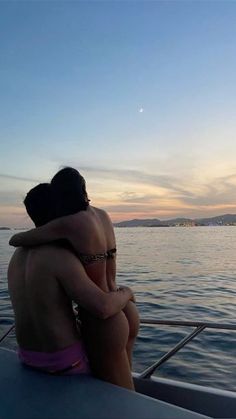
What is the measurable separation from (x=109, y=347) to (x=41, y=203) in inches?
38.2

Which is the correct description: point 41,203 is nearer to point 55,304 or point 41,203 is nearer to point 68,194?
point 68,194

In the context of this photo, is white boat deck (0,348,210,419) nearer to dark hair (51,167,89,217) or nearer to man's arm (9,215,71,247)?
man's arm (9,215,71,247)

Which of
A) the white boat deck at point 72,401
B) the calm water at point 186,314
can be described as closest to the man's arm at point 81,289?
the white boat deck at point 72,401

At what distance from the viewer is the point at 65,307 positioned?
2.36 metres

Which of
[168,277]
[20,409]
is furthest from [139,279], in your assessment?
[20,409]

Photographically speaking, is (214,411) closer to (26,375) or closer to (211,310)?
(26,375)

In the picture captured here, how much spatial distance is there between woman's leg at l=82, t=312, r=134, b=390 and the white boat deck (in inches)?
4.5

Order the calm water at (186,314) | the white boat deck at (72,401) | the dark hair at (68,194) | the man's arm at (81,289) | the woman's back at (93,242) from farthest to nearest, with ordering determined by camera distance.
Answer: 1. the calm water at (186,314)
2. the dark hair at (68,194)
3. the woman's back at (93,242)
4. the man's arm at (81,289)
5. the white boat deck at (72,401)

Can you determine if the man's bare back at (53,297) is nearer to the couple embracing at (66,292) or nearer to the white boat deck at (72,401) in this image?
the couple embracing at (66,292)

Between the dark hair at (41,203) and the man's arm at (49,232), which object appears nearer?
the man's arm at (49,232)

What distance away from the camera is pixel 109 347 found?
2.37 metres

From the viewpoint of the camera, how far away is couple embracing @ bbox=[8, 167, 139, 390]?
229cm

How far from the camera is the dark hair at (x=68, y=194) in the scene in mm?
2473

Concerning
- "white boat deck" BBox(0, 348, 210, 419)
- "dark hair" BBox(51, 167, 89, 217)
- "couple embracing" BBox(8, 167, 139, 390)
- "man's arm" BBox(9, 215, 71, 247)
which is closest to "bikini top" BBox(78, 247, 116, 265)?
"couple embracing" BBox(8, 167, 139, 390)
